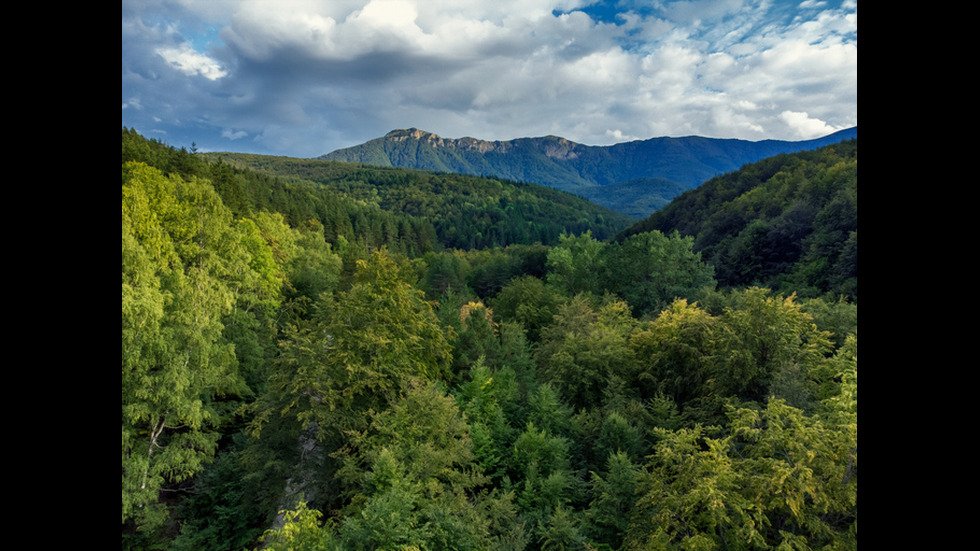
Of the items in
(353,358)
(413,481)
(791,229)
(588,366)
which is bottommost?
(413,481)

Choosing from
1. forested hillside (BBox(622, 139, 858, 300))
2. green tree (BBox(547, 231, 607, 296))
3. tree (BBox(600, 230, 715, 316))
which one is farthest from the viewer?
green tree (BBox(547, 231, 607, 296))

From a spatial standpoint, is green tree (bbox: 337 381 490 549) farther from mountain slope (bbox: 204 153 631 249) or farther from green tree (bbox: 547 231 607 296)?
mountain slope (bbox: 204 153 631 249)

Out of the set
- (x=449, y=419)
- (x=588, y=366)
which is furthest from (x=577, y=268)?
(x=449, y=419)

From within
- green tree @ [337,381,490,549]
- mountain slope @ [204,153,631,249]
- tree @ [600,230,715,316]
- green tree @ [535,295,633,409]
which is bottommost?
green tree @ [337,381,490,549]

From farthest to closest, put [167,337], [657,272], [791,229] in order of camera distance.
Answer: [791,229] → [657,272] → [167,337]

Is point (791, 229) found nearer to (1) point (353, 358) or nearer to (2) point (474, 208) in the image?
(1) point (353, 358)

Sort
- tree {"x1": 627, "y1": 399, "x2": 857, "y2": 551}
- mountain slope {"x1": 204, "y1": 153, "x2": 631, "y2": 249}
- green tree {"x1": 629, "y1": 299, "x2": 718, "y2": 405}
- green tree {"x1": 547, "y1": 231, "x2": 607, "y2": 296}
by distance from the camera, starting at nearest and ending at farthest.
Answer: tree {"x1": 627, "y1": 399, "x2": 857, "y2": 551}
green tree {"x1": 629, "y1": 299, "x2": 718, "y2": 405}
green tree {"x1": 547, "y1": 231, "x2": 607, "y2": 296}
mountain slope {"x1": 204, "y1": 153, "x2": 631, "y2": 249}

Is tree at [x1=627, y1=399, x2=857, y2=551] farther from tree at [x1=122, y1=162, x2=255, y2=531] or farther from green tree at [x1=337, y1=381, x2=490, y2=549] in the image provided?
tree at [x1=122, y1=162, x2=255, y2=531]

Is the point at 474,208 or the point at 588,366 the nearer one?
the point at 588,366

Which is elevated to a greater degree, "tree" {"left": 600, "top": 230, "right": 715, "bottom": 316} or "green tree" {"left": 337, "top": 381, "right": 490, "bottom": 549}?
"tree" {"left": 600, "top": 230, "right": 715, "bottom": 316}

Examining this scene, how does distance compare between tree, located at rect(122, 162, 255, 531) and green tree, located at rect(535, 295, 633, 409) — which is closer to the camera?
tree, located at rect(122, 162, 255, 531)

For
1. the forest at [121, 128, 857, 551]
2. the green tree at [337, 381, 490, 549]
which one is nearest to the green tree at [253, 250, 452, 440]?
the forest at [121, 128, 857, 551]
